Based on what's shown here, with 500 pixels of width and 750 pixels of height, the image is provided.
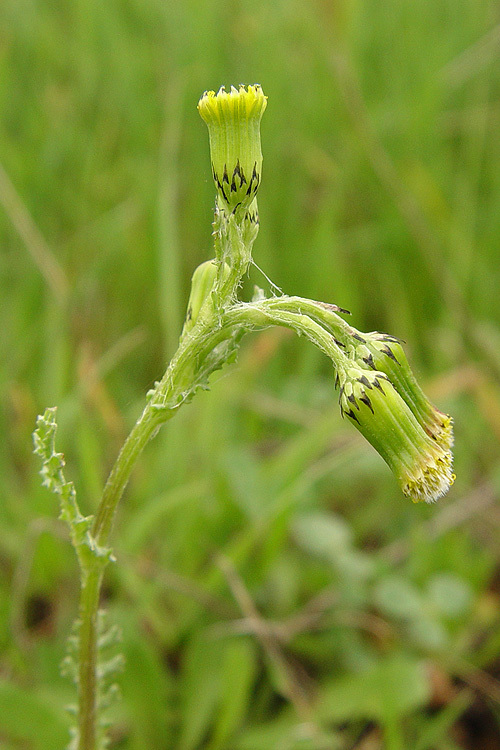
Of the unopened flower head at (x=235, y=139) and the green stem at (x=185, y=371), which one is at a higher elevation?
the unopened flower head at (x=235, y=139)

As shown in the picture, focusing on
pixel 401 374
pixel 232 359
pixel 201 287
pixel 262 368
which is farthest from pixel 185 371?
pixel 262 368

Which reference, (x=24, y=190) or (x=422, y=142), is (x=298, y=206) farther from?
(x=24, y=190)

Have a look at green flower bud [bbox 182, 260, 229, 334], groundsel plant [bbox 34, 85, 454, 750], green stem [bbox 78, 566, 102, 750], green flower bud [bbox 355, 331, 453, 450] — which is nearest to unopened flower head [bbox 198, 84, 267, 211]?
groundsel plant [bbox 34, 85, 454, 750]

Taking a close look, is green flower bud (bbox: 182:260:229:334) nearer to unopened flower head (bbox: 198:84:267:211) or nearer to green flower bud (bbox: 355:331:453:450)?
unopened flower head (bbox: 198:84:267:211)

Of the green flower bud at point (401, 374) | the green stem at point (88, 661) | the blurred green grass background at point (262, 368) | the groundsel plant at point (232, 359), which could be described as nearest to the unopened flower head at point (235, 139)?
the groundsel plant at point (232, 359)

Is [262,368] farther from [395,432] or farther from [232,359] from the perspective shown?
[395,432]

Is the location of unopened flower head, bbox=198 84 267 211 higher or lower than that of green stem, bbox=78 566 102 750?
higher

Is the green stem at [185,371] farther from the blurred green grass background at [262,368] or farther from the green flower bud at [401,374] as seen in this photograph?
the blurred green grass background at [262,368]
